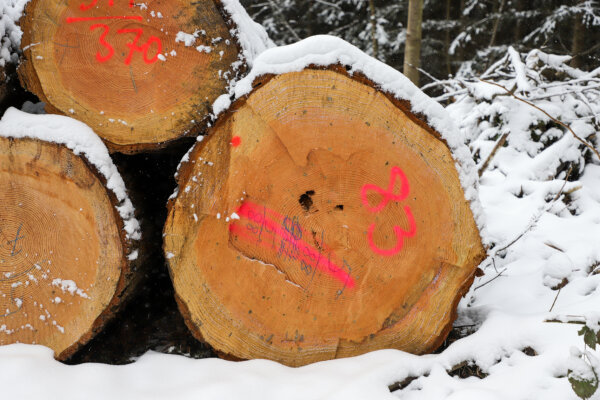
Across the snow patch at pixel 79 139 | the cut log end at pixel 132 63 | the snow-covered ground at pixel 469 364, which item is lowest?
the snow-covered ground at pixel 469 364

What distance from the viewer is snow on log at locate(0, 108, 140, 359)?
158 cm

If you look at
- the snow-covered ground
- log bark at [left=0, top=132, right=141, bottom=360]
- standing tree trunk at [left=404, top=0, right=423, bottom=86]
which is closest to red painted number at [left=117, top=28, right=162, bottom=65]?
log bark at [left=0, top=132, right=141, bottom=360]

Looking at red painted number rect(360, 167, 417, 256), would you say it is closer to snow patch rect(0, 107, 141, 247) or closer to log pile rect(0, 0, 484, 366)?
log pile rect(0, 0, 484, 366)

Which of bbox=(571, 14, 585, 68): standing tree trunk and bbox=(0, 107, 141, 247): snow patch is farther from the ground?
bbox=(0, 107, 141, 247): snow patch

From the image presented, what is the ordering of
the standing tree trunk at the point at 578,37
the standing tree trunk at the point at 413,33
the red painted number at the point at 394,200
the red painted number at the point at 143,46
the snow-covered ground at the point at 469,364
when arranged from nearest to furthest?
the snow-covered ground at the point at 469,364 → the red painted number at the point at 394,200 → the red painted number at the point at 143,46 → the standing tree trunk at the point at 413,33 → the standing tree trunk at the point at 578,37

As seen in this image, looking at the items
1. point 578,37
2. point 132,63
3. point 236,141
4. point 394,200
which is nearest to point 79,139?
point 132,63

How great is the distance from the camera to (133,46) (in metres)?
1.63

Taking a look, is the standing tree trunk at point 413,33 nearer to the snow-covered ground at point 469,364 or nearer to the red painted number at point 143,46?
the snow-covered ground at point 469,364

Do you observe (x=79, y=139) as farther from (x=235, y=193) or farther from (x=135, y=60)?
(x=235, y=193)

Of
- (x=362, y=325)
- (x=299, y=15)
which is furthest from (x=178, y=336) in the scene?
(x=299, y=15)

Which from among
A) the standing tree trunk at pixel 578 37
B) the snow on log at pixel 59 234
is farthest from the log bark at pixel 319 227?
the standing tree trunk at pixel 578 37

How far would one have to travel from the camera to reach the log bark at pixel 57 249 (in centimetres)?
159

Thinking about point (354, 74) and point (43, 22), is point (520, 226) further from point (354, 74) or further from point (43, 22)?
point (43, 22)

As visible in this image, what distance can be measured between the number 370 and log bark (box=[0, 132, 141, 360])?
381 millimetres
